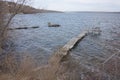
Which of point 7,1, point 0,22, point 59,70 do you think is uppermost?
point 7,1

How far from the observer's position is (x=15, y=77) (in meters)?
8.55

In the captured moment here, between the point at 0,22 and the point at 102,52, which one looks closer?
the point at 0,22

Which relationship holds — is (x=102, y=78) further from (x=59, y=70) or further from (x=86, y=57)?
(x=86, y=57)

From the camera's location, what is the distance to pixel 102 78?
11.0 metres

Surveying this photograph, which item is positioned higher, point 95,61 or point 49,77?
point 49,77

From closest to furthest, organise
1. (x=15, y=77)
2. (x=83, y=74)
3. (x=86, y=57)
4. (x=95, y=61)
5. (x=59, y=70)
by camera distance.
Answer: (x=15, y=77) → (x=59, y=70) → (x=83, y=74) → (x=95, y=61) → (x=86, y=57)

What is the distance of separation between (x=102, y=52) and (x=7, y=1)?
1026 cm

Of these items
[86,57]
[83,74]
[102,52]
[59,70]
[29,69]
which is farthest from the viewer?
[102,52]

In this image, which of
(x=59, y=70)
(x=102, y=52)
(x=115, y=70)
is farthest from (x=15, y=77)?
(x=102, y=52)

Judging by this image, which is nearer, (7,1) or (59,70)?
(59,70)

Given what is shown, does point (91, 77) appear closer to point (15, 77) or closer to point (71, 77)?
point (71, 77)

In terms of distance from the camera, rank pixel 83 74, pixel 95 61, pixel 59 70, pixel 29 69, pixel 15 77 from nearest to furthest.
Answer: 1. pixel 15 77
2. pixel 29 69
3. pixel 59 70
4. pixel 83 74
5. pixel 95 61

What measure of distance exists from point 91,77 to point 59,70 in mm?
1901

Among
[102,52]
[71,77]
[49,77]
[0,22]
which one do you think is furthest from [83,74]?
[102,52]
